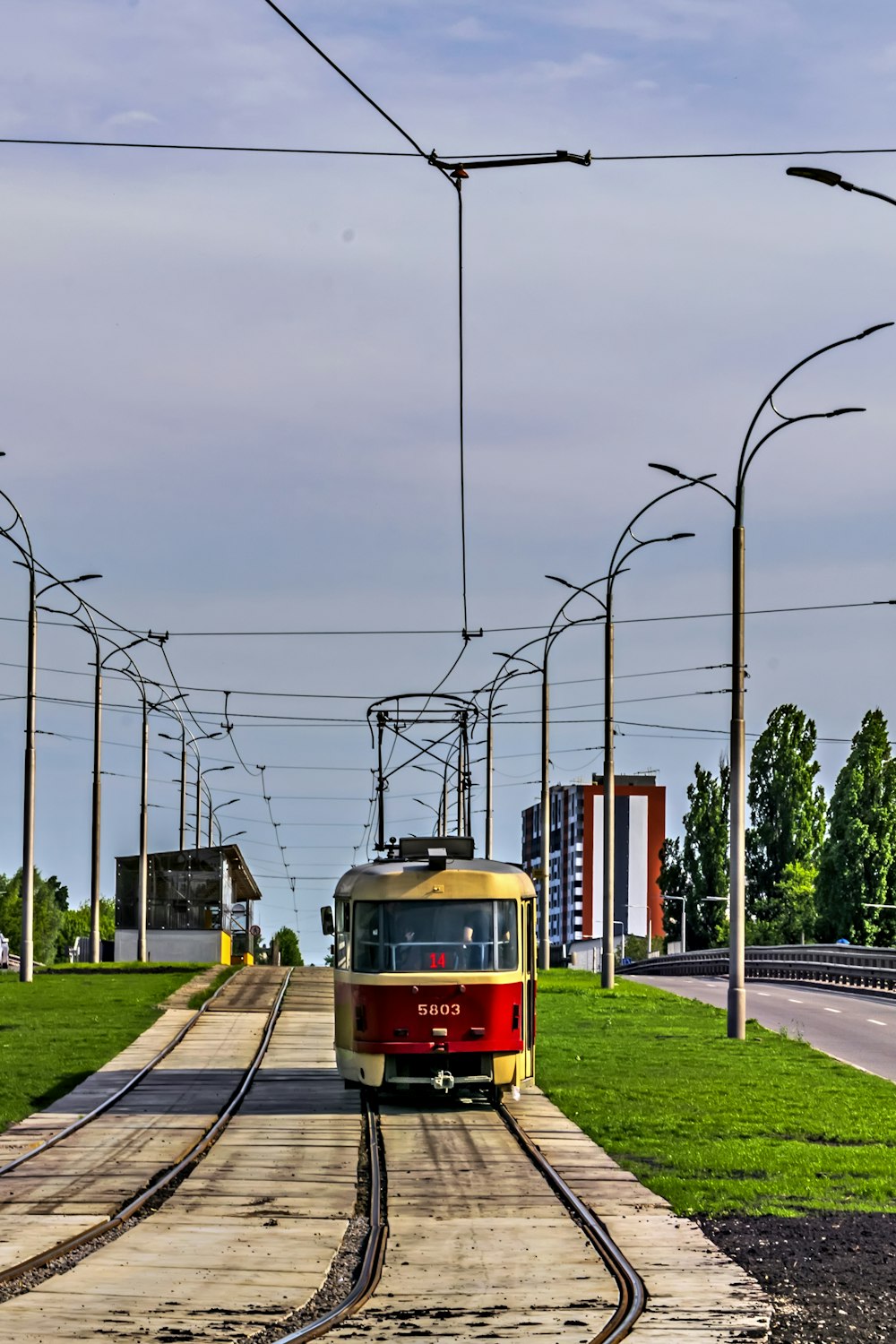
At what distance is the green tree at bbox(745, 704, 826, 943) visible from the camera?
10575 cm

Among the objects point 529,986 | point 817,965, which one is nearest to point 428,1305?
point 529,986

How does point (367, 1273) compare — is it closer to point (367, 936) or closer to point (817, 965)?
point (367, 936)

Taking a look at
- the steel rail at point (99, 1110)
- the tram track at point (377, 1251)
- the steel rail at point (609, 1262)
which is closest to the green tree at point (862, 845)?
the steel rail at point (99, 1110)

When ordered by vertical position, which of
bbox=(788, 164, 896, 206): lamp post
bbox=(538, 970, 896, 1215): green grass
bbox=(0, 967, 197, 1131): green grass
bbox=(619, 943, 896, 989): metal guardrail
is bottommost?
bbox=(619, 943, 896, 989): metal guardrail

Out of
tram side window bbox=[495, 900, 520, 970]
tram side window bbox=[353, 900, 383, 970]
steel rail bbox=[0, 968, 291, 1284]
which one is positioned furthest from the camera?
tram side window bbox=[495, 900, 520, 970]

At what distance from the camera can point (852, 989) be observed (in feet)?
197

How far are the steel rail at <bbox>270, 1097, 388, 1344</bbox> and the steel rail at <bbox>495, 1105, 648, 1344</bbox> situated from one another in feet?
5.11

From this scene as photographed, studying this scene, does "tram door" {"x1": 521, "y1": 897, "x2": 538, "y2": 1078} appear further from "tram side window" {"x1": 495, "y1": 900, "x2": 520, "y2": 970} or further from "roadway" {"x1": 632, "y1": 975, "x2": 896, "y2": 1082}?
"roadway" {"x1": 632, "y1": 975, "x2": 896, "y2": 1082}

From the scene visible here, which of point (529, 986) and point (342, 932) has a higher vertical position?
point (342, 932)

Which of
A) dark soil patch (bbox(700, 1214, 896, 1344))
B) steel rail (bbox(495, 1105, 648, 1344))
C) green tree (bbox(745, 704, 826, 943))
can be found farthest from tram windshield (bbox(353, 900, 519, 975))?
green tree (bbox(745, 704, 826, 943))

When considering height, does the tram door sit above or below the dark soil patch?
above

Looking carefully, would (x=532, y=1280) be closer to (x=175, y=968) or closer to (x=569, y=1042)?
(x=569, y=1042)

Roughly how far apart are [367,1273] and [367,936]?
426 inches

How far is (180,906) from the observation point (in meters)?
91.4
